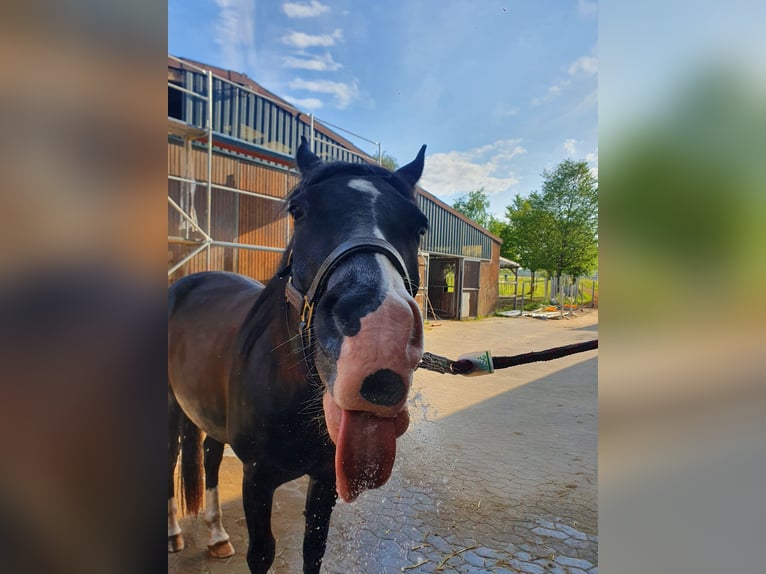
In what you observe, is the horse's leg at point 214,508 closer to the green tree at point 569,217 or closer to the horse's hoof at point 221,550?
the horse's hoof at point 221,550

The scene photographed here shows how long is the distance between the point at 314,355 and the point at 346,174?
68cm

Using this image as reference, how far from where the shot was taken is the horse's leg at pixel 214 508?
2.21 metres

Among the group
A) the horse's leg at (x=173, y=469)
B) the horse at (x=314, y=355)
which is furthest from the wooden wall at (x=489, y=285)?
the horse's leg at (x=173, y=469)

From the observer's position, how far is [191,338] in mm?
2088

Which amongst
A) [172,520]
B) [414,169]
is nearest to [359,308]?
[414,169]

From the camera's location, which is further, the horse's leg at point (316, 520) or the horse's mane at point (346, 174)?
the horse's leg at point (316, 520)

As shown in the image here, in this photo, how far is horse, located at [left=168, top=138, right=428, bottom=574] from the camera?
3.14ft

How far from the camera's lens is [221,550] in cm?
221

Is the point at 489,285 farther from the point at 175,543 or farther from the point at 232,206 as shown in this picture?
the point at 175,543
